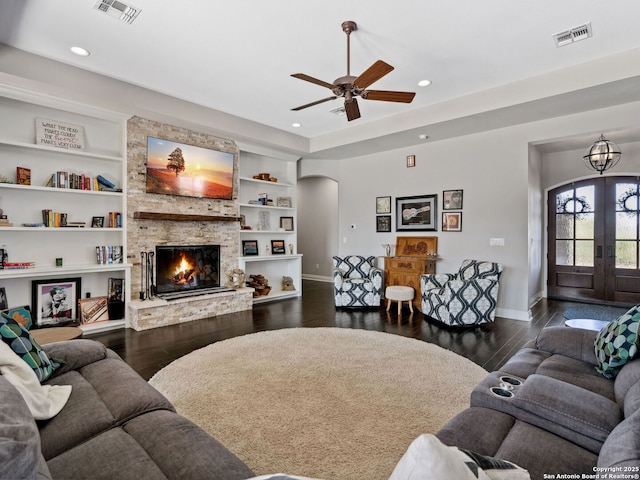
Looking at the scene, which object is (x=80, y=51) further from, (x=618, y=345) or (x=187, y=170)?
(x=618, y=345)

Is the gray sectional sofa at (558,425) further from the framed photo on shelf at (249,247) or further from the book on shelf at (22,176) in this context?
the framed photo on shelf at (249,247)

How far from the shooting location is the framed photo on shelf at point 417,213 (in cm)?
599

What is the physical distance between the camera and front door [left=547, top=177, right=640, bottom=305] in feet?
19.2

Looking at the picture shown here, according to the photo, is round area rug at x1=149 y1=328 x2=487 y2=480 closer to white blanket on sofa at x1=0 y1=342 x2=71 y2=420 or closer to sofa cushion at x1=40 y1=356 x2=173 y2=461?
sofa cushion at x1=40 y1=356 x2=173 y2=461

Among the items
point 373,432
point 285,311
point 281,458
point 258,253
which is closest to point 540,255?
point 285,311

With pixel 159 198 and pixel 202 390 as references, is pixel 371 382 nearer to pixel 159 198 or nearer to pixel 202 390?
pixel 202 390

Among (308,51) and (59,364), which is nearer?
(59,364)

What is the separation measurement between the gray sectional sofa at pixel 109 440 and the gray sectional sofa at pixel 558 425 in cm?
96

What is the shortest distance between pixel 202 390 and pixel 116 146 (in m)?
3.84

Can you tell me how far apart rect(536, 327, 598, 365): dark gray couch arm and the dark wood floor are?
989 mm

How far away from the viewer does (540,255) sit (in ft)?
A: 22.0

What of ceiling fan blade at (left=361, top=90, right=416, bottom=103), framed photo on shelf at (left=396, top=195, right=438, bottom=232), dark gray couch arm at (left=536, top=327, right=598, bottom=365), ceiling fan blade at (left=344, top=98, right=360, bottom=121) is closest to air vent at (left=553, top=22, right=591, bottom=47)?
ceiling fan blade at (left=361, top=90, right=416, bottom=103)

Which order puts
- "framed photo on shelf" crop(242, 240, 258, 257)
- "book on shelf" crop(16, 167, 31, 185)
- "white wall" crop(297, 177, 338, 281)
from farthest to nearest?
"white wall" crop(297, 177, 338, 281), "framed photo on shelf" crop(242, 240, 258, 257), "book on shelf" crop(16, 167, 31, 185)

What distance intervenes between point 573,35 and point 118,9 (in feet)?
13.7
